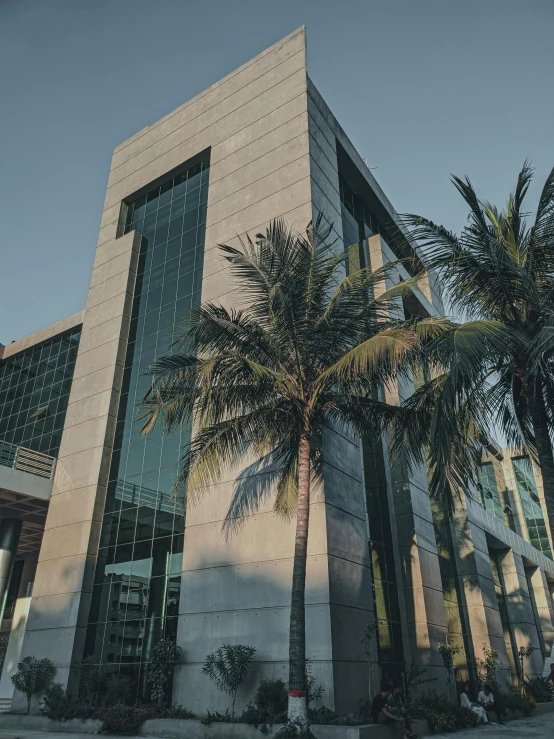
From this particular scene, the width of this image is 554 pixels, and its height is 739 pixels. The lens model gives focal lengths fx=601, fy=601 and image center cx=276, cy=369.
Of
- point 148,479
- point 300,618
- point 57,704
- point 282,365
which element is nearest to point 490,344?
point 282,365

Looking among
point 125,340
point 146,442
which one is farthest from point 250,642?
point 125,340

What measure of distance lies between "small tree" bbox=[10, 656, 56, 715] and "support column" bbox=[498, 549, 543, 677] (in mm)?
25896

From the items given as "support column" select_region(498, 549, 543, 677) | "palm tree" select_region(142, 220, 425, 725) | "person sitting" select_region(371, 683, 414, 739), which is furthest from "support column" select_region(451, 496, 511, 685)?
"palm tree" select_region(142, 220, 425, 725)

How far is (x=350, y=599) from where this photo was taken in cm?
1777

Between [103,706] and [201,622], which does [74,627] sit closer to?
[103,706]

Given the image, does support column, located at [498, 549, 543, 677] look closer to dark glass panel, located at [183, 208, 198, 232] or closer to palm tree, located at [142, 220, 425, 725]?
palm tree, located at [142, 220, 425, 725]

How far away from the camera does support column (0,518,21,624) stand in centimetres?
2541

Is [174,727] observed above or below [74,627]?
below

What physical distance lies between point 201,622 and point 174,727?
3192mm

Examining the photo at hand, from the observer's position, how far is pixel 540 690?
89.1 feet

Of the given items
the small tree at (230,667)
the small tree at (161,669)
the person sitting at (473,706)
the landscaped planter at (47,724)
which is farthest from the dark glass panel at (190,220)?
the person sitting at (473,706)

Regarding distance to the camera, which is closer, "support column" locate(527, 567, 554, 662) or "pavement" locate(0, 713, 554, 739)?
"pavement" locate(0, 713, 554, 739)

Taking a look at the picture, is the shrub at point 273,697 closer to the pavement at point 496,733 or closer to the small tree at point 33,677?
the pavement at point 496,733

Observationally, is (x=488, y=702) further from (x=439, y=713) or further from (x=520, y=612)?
(x=520, y=612)
